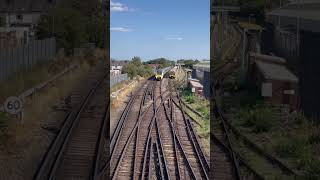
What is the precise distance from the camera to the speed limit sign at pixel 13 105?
741 centimetres

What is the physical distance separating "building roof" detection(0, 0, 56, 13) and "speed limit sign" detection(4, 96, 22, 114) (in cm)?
1234

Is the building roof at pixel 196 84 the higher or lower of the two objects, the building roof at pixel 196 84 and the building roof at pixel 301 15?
the lower

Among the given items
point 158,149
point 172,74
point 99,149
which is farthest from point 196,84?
point 172,74

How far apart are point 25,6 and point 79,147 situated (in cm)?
1642

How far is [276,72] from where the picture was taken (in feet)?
25.1

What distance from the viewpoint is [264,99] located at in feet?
26.3

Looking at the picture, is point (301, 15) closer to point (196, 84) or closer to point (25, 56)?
point (196, 84)

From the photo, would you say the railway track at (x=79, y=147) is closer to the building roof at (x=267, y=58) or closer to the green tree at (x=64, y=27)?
the building roof at (x=267, y=58)

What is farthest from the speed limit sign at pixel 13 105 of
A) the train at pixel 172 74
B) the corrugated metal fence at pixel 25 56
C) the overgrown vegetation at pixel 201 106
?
the train at pixel 172 74

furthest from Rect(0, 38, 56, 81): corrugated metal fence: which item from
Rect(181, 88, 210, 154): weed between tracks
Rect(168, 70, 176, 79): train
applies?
Rect(168, 70, 176, 79): train

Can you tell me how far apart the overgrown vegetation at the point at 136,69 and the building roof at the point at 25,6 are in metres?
4.38

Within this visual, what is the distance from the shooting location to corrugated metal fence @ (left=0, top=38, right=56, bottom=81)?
10.7 meters

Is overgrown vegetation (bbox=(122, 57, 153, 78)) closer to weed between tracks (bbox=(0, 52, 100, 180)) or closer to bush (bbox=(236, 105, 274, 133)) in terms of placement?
weed between tracks (bbox=(0, 52, 100, 180))

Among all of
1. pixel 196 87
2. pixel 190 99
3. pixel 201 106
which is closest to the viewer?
pixel 201 106
